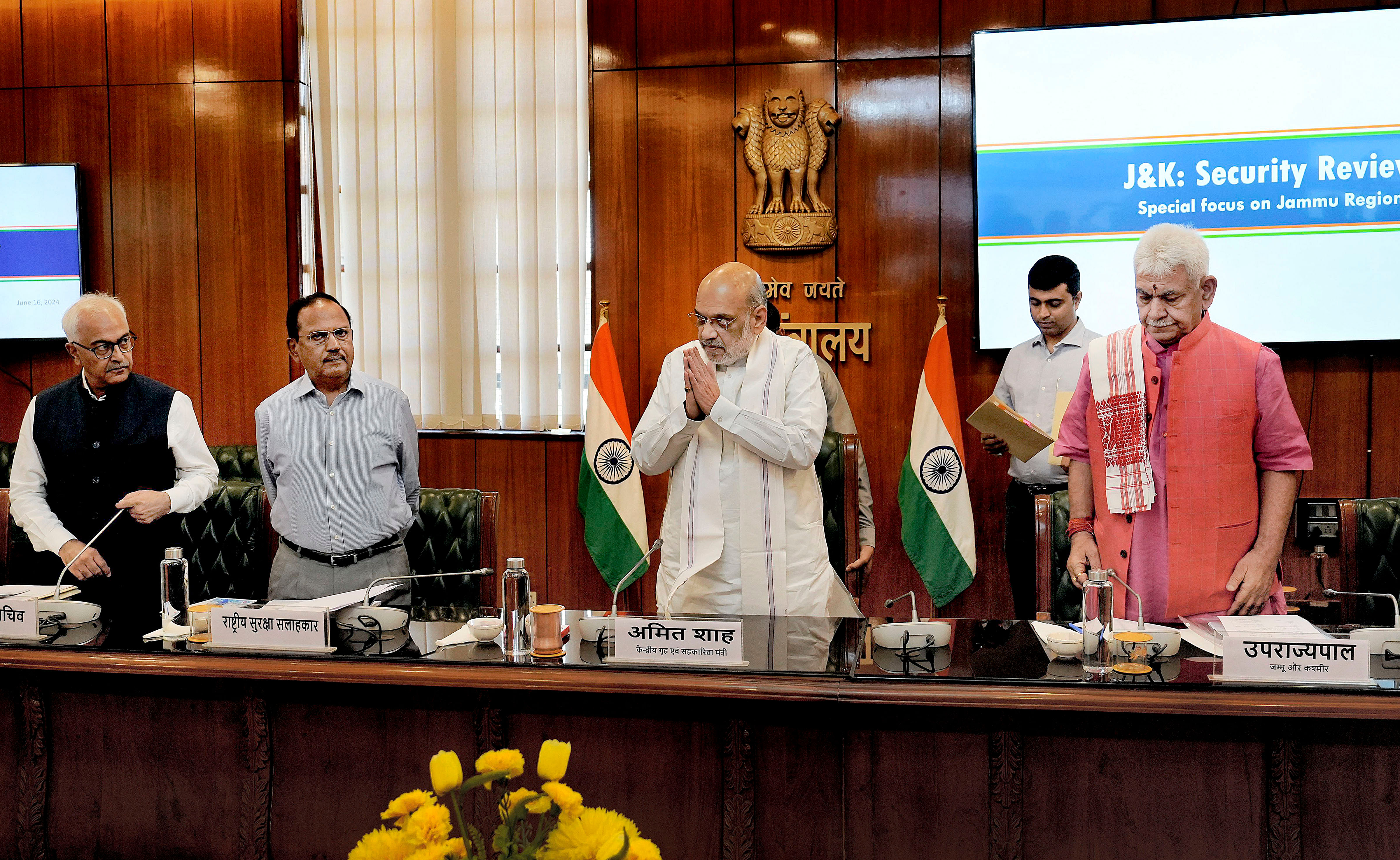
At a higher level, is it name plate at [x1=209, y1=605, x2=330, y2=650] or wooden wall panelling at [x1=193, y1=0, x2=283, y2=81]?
wooden wall panelling at [x1=193, y1=0, x2=283, y2=81]

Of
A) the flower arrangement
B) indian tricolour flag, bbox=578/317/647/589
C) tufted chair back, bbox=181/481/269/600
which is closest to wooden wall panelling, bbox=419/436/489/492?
indian tricolour flag, bbox=578/317/647/589

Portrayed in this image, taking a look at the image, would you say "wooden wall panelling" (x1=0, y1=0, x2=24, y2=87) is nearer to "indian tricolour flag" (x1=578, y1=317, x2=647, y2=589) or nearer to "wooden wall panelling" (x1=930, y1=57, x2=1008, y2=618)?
"indian tricolour flag" (x1=578, y1=317, x2=647, y2=589)

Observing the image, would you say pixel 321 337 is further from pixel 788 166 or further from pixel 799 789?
pixel 788 166

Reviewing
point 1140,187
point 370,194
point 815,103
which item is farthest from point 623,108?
point 1140,187

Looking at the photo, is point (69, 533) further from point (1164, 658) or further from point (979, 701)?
point (1164, 658)

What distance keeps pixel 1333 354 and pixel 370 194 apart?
4.43 m

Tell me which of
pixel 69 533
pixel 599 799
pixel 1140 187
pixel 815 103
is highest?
pixel 815 103

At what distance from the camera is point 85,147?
5.01 meters

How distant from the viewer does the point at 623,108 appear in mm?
4523

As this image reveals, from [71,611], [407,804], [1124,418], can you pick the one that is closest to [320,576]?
[71,611]

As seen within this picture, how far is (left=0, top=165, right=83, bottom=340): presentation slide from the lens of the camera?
16.2 feet

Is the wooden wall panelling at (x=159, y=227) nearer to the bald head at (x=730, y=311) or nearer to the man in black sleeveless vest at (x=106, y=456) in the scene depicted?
the man in black sleeveless vest at (x=106, y=456)

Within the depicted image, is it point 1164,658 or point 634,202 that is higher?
point 634,202

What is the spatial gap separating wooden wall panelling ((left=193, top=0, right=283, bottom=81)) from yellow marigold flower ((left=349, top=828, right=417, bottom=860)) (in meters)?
4.82
